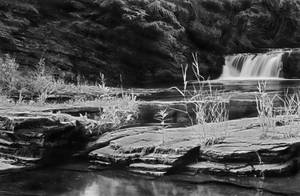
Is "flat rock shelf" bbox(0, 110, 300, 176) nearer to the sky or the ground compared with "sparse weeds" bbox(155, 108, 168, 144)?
nearer to the ground

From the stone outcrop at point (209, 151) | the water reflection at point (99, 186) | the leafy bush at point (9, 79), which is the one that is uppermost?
the leafy bush at point (9, 79)

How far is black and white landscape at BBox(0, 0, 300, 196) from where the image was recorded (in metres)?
6.33

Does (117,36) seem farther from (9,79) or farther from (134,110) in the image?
(134,110)

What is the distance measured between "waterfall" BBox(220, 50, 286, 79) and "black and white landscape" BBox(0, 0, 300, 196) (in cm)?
7

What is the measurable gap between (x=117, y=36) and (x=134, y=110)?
12.5 m

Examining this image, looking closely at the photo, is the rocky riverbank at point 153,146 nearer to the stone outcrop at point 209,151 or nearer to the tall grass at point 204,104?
the stone outcrop at point 209,151

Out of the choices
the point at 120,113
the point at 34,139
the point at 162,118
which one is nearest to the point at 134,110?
the point at 120,113

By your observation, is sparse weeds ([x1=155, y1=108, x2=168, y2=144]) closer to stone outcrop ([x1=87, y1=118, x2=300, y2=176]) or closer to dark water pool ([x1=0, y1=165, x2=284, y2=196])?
stone outcrop ([x1=87, y1=118, x2=300, y2=176])

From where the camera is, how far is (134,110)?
1051 cm

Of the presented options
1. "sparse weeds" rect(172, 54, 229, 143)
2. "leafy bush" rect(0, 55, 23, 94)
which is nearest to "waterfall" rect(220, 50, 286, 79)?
"leafy bush" rect(0, 55, 23, 94)

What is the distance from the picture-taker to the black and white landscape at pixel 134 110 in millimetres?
6332

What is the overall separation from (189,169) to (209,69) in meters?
20.1

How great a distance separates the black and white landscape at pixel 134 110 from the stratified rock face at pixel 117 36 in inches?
2.2

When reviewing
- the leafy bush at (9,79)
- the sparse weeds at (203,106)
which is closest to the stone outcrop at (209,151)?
the sparse weeds at (203,106)
